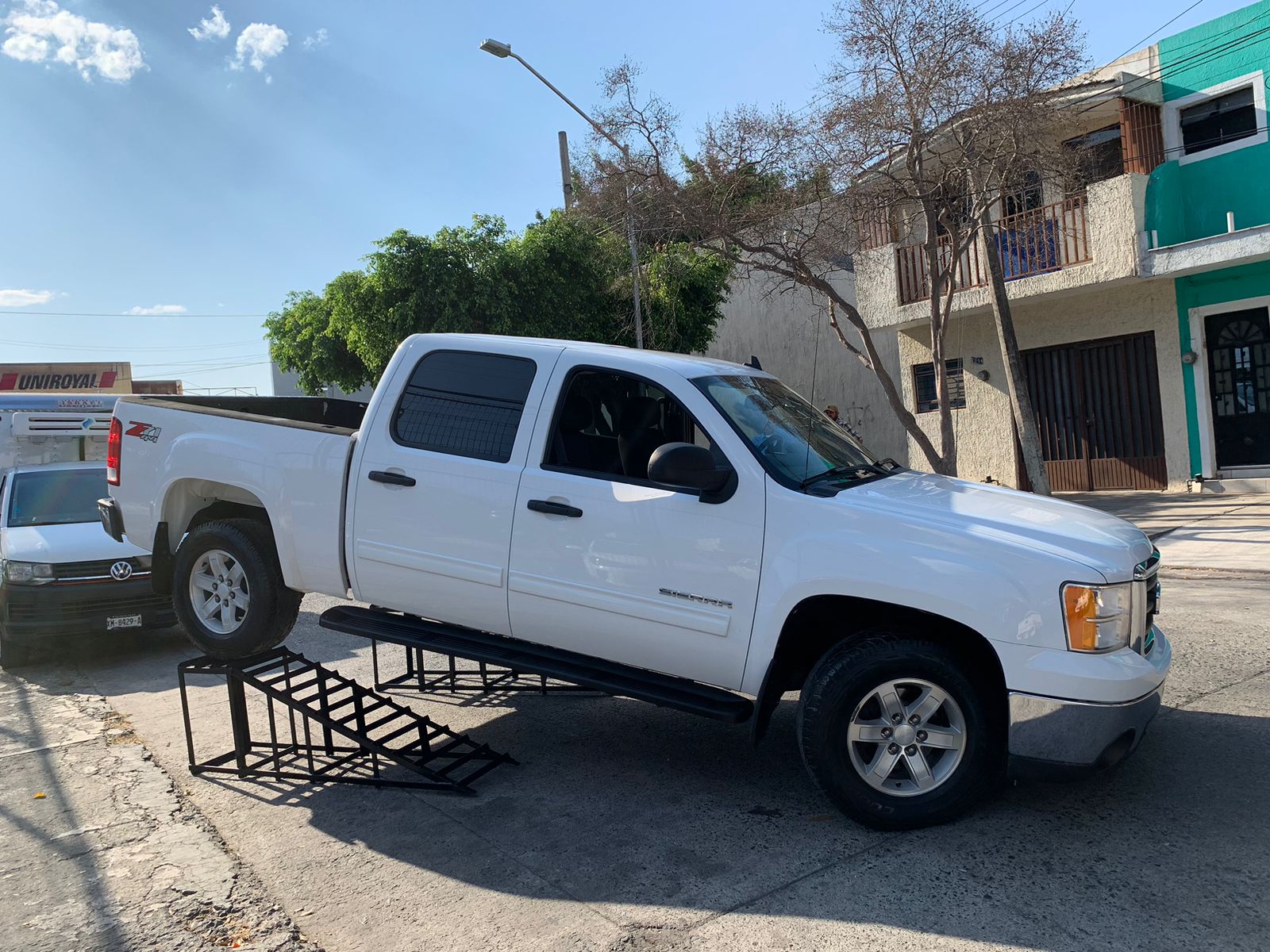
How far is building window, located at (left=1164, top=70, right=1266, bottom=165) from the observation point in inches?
589

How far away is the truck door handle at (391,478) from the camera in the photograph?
5.12 m

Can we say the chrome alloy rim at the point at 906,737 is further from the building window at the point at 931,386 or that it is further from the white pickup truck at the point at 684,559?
the building window at the point at 931,386

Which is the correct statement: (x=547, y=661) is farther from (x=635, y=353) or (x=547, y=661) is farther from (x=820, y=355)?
(x=820, y=355)

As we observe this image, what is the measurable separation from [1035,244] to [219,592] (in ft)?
49.8

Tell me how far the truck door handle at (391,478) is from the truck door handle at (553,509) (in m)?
0.73

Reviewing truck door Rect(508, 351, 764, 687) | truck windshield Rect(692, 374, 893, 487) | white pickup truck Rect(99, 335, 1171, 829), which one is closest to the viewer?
white pickup truck Rect(99, 335, 1171, 829)

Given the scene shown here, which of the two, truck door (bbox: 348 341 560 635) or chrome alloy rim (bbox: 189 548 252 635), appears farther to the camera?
chrome alloy rim (bbox: 189 548 252 635)

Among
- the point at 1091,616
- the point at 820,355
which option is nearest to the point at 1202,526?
the point at 1091,616

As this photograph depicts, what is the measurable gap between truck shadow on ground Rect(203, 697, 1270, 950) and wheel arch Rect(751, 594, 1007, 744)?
1.87ft

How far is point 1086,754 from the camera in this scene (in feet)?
12.8

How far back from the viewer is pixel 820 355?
Result: 24.9 meters

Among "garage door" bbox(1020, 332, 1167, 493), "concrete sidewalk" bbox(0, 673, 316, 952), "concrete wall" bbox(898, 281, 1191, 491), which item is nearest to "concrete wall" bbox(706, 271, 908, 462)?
"concrete wall" bbox(898, 281, 1191, 491)

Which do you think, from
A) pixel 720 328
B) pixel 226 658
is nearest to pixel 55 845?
pixel 226 658

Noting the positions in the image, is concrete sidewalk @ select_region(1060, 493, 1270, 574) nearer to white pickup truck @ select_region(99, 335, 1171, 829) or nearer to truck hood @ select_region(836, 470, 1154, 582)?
truck hood @ select_region(836, 470, 1154, 582)
